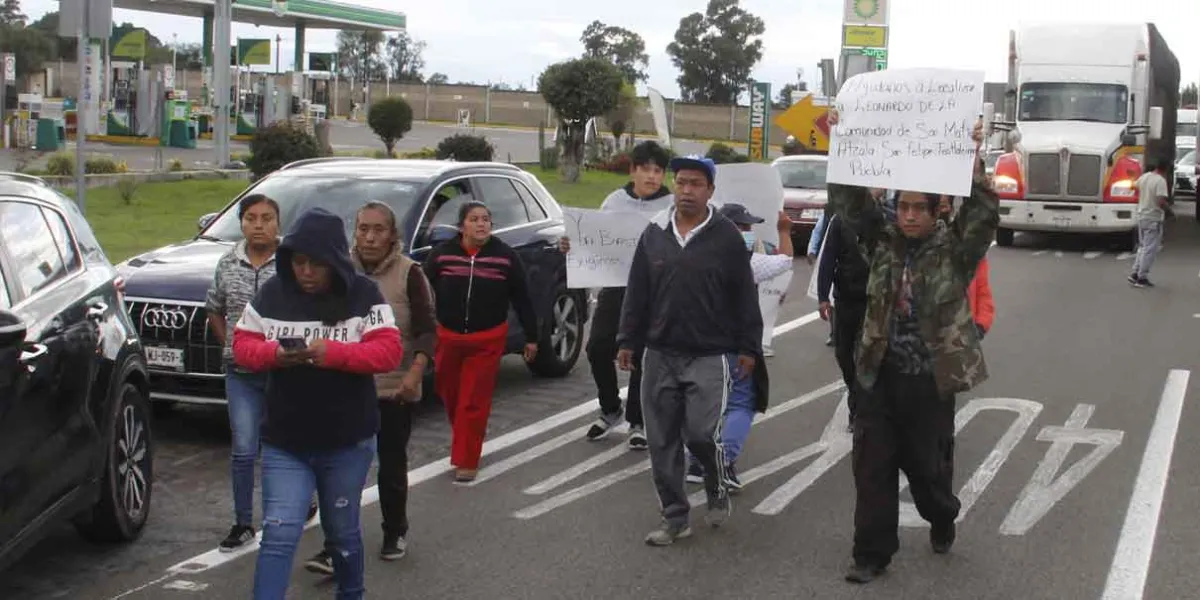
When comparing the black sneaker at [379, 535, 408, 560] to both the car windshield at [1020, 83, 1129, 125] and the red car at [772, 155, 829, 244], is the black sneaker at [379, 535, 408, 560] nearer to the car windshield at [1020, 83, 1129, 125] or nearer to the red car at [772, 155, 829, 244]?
the red car at [772, 155, 829, 244]

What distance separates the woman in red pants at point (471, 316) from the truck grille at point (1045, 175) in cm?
1847

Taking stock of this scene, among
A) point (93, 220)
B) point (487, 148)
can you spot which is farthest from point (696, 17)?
point (93, 220)

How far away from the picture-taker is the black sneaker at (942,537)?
267 inches

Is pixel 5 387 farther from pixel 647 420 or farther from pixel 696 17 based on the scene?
pixel 696 17

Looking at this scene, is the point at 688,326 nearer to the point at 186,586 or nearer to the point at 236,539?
the point at 236,539

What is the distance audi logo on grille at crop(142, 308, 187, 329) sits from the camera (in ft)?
29.1

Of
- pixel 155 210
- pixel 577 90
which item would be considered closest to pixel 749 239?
pixel 155 210

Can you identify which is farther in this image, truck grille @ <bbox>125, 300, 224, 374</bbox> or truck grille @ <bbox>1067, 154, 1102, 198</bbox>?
truck grille @ <bbox>1067, 154, 1102, 198</bbox>

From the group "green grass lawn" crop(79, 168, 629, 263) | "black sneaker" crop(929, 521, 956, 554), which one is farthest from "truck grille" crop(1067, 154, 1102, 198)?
"black sneaker" crop(929, 521, 956, 554)

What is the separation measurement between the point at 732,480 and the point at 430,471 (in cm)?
174

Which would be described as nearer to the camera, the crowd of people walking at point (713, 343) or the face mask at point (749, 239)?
the crowd of people walking at point (713, 343)

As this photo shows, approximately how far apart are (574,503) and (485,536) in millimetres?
801

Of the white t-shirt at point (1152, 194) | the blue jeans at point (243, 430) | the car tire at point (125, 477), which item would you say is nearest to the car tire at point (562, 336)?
the car tire at point (125, 477)

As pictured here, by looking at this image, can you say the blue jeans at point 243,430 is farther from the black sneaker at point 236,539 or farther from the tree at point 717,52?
the tree at point 717,52
